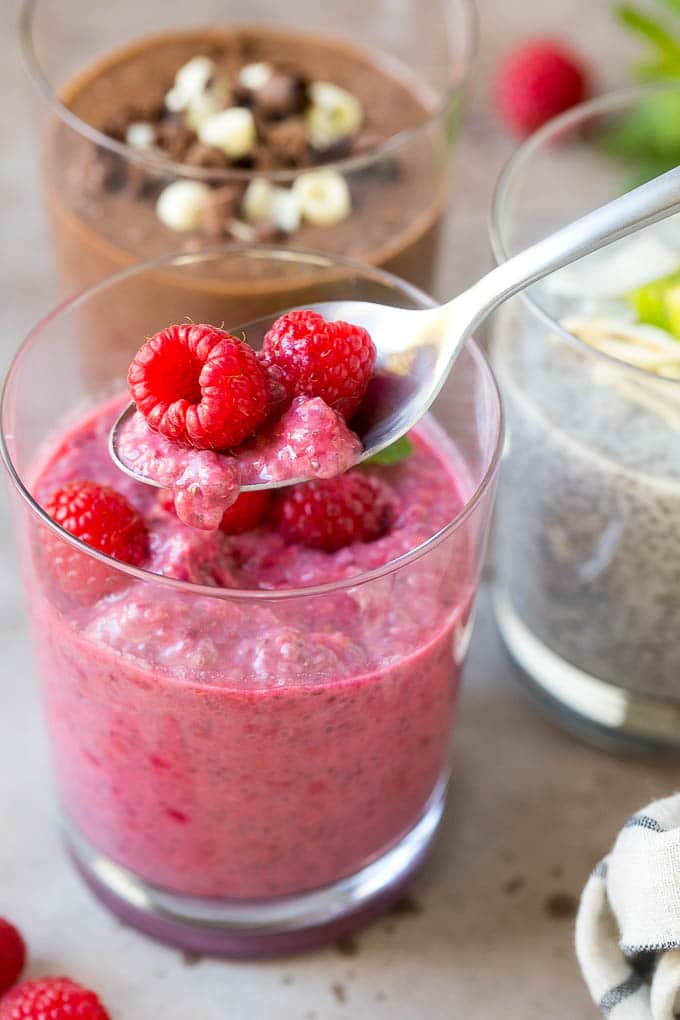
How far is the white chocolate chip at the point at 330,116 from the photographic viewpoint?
1.90 m

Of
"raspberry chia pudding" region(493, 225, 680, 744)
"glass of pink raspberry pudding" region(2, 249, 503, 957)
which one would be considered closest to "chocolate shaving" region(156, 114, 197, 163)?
"glass of pink raspberry pudding" region(2, 249, 503, 957)

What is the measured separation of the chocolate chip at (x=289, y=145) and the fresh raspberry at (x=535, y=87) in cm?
71

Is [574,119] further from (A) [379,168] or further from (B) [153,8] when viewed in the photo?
(B) [153,8]

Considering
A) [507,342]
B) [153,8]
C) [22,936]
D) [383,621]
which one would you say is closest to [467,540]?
[383,621]

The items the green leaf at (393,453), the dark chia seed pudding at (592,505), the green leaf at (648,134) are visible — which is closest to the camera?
the green leaf at (393,453)

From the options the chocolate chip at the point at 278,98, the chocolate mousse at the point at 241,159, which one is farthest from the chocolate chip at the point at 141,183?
the chocolate chip at the point at 278,98

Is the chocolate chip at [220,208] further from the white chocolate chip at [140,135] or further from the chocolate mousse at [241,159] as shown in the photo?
the white chocolate chip at [140,135]

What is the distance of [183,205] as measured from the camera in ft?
5.74

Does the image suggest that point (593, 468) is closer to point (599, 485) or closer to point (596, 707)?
point (599, 485)

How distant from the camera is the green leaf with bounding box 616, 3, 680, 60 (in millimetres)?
2250

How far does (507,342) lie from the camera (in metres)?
1.68

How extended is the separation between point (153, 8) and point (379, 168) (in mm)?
566

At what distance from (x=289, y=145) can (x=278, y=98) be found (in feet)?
0.32

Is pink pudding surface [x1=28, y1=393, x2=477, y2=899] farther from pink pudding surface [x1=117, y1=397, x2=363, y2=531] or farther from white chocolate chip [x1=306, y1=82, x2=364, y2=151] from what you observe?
white chocolate chip [x1=306, y1=82, x2=364, y2=151]
